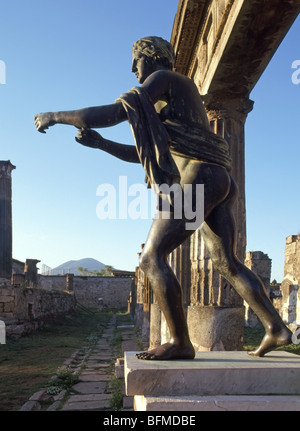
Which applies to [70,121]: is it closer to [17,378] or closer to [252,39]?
[252,39]

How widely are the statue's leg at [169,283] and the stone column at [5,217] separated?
19359mm

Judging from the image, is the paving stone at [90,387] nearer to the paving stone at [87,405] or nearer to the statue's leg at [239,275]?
the paving stone at [87,405]

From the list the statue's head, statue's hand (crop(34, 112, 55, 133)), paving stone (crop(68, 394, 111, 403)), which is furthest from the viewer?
paving stone (crop(68, 394, 111, 403))

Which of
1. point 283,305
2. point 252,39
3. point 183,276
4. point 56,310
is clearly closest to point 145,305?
point 283,305

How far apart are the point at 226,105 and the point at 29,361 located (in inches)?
246

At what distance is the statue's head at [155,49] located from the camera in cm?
282

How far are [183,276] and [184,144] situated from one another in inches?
184

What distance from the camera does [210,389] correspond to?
2115 millimetres

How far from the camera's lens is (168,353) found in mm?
2383

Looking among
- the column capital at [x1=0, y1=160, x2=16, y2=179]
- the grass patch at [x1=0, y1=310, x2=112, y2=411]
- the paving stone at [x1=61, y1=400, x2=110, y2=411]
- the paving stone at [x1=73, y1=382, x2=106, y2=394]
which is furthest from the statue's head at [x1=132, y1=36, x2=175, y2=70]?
the column capital at [x1=0, y1=160, x2=16, y2=179]

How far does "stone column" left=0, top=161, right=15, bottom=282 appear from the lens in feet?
67.9

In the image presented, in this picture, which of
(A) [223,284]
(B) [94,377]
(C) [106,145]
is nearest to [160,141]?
(C) [106,145]

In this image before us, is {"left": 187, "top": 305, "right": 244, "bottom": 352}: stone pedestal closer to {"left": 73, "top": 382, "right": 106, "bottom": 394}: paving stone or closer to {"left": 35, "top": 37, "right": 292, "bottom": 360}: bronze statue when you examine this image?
{"left": 73, "top": 382, "right": 106, "bottom": 394}: paving stone

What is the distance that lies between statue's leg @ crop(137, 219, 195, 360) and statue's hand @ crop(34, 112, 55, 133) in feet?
2.83
